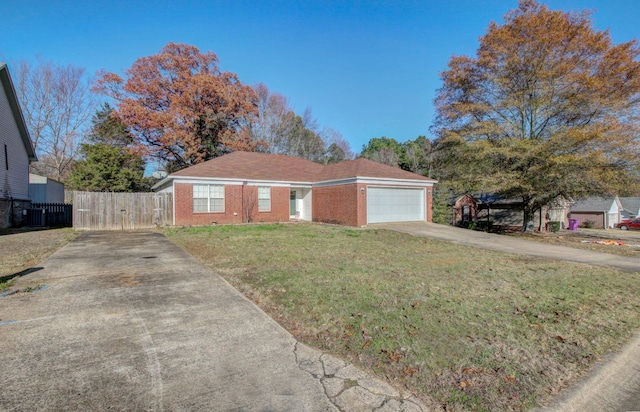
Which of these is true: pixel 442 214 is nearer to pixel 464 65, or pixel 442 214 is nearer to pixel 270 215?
pixel 464 65

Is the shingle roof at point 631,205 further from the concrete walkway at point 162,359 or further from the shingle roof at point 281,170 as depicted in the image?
the concrete walkway at point 162,359

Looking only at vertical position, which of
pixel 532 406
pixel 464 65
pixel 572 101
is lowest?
pixel 532 406

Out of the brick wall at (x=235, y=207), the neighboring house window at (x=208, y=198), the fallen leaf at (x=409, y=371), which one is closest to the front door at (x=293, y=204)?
the brick wall at (x=235, y=207)

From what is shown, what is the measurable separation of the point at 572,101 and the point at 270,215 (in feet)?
56.1

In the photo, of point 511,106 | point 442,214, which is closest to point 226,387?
point 511,106

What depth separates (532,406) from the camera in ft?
8.14

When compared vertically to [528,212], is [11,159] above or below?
above

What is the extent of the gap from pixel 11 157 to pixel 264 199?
560 inches

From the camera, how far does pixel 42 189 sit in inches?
995

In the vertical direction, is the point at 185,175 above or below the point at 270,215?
above

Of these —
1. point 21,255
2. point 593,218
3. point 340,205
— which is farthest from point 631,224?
point 21,255

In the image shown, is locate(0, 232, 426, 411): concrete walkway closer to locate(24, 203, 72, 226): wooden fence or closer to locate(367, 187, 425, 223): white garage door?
locate(367, 187, 425, 223): white garage door

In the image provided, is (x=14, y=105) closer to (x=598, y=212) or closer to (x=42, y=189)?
(x=42, y=189)

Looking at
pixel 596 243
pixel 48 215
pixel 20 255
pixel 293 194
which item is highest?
pixel 293 194
